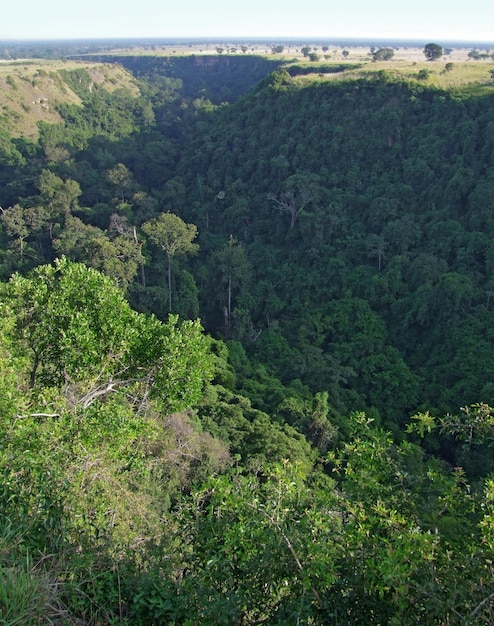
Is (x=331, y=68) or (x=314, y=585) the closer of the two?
(x=314, y=585)

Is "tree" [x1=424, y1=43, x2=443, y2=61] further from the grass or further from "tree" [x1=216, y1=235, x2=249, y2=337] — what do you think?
"tree" [x1=216, y1=235, x2=249, y2=337]

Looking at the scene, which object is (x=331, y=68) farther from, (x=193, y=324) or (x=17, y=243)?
(x=193, y=324)

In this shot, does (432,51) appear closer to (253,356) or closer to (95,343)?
(253,356)

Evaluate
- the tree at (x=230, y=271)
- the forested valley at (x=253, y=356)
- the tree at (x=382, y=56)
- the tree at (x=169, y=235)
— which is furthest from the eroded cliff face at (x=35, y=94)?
the tree at (x=382, y=56)

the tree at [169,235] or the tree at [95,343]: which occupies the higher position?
the tree at [95,343]

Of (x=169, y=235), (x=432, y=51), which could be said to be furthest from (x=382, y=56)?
(x=169, y=235)

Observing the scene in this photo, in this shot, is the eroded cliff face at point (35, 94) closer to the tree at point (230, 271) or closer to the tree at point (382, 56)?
the tree at point (230, 271)

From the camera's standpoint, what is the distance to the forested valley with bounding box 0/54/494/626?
482 cm

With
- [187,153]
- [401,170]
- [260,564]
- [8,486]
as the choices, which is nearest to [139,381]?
[8,486]

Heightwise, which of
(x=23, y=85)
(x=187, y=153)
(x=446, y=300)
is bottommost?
(x=446, y=300)

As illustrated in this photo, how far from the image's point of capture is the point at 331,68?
150ft

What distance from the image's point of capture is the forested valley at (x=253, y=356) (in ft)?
15.8

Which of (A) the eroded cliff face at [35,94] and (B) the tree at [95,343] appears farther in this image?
(A) the eroded cliff face at [35,94]

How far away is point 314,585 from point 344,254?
86.4 ft
